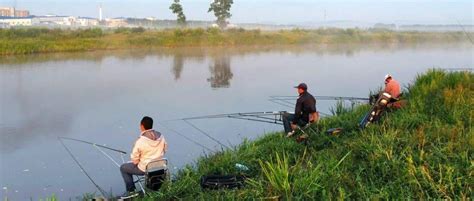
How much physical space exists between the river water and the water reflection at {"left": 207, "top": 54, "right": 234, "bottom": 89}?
32 mm

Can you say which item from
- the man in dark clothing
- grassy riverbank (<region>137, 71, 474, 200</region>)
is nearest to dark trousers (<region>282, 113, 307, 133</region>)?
the man in dark clothing

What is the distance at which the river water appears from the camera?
608cm

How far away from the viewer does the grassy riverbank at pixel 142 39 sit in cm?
2452

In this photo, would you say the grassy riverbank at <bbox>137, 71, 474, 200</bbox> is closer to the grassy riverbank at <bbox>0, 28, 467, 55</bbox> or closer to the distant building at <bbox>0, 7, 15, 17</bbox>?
the grassy riverbank at <bbox>0, 28, 467, 55</bbox>

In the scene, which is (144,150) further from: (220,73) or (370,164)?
(220,73)

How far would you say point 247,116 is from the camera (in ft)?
30.0

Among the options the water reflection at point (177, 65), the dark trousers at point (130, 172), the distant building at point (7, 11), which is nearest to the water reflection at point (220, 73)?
the water reflection at point (177, 65)

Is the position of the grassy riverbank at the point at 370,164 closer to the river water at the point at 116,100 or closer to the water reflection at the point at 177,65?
the river water at the point at 116,100

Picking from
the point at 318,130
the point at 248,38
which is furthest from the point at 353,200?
the point at 248,38

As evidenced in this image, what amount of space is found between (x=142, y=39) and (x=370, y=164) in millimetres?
27393

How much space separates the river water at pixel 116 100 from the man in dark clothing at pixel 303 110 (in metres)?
1.32

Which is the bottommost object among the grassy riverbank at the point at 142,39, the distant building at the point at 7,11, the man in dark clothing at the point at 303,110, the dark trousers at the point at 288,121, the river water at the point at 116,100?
the river water at the point at 116,100

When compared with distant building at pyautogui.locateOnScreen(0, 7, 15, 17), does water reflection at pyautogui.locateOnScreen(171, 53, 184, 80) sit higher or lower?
lower

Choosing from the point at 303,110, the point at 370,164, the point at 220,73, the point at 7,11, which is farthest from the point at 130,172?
the point at 7,11
